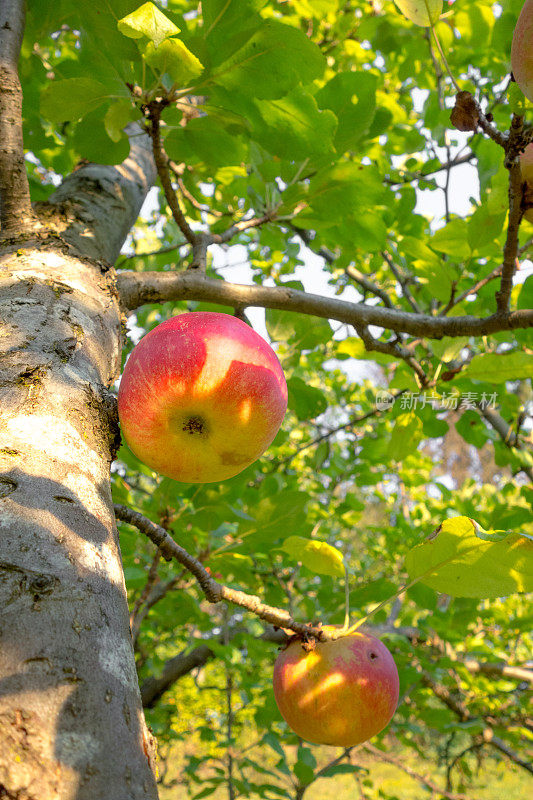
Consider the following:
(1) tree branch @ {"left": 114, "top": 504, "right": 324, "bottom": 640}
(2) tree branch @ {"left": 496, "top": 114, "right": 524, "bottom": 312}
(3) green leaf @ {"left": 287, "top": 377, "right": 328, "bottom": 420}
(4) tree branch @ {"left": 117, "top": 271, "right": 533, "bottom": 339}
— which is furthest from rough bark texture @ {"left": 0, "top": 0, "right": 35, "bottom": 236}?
(3) green leaf @ {"left": 287, "top": 377, "right": 328, "bottom": 420}

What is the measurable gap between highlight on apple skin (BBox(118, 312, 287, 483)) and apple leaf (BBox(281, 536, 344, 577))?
31 cm

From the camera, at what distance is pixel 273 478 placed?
7.48ft

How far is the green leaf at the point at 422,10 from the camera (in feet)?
3.93

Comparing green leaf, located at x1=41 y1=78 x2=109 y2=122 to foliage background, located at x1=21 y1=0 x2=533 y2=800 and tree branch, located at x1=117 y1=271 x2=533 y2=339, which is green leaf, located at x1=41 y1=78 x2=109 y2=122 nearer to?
foliage background, located at x1=21 y1=0 x2=533 y2=800

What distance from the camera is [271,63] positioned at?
1280 mm

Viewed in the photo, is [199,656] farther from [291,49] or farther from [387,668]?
[291,49]

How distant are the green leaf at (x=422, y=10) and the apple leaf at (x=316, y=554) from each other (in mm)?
1208

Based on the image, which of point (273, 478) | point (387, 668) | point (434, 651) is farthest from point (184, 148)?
point (434, 651)

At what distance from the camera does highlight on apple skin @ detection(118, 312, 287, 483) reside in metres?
0.98

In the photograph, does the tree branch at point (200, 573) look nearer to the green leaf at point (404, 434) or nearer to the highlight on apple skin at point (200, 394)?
the highlight on apple skin at point (200, 394)

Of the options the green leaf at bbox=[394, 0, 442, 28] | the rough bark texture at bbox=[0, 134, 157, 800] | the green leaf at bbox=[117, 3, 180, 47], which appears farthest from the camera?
the green leaf at bbox=[394, 0, 442, 28]

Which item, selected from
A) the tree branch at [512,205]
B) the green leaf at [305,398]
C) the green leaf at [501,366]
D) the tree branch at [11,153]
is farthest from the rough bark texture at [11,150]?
the green leaf at [501,366]

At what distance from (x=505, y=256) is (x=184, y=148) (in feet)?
3.10

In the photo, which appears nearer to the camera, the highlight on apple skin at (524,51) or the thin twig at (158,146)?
the highlight on apple skin at (524,51)
